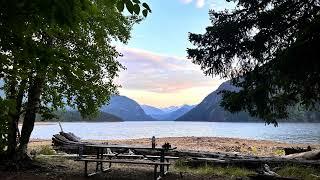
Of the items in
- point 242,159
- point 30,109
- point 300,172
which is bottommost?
point 300,172

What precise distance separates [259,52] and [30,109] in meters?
8.17

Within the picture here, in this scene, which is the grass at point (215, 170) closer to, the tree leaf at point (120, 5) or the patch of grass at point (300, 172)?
the patch of grass at point (300, 172)

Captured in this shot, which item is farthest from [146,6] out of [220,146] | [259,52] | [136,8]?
[220,146]

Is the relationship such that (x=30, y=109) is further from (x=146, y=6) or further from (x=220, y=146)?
(x=220, y=146)

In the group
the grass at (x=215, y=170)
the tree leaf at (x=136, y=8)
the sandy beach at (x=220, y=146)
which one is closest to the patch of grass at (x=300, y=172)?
the grass at (x=215, y=170)

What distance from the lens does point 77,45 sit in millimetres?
15141

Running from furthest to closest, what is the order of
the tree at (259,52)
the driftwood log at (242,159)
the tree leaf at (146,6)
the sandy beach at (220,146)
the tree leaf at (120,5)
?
the sandy beach at (220,146)
the driftwood log at (242,159)
the tree at (259,52)
the tree leaf at (146,6)
the tree leaf at (120,5)

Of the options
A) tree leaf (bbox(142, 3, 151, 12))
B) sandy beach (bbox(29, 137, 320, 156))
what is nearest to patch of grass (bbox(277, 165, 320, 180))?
tree leaf (bbox(142, 3, 151, 12))

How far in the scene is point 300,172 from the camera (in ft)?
49.3

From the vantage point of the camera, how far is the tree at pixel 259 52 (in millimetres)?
14344

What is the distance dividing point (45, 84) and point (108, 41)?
2990 mm

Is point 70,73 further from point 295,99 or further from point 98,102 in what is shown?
point 295,99

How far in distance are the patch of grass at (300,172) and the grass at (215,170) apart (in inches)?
44.9

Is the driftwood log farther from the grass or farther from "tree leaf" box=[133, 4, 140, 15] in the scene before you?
"tree leaf" box=[133, 4, 140, 15]
